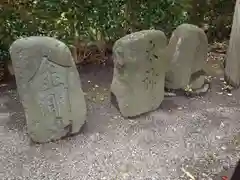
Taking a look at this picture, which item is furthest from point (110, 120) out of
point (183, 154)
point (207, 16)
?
point (207, 16)

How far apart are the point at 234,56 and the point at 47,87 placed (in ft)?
5.67

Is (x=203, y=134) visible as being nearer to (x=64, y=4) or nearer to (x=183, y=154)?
(x=183, y=154)

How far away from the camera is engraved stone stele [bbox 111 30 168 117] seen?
117 inches

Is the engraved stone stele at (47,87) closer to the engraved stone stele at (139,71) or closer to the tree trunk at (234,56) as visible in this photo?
the engraved stone stele at (139,71)

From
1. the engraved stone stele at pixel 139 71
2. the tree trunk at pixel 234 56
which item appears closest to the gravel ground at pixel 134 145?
the engraved stone stele at pixel 139 71

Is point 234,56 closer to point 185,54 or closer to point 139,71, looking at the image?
point 185,54

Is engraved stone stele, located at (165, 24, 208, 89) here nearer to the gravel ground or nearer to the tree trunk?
the gravel ground

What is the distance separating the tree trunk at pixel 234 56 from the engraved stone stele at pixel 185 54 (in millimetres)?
272

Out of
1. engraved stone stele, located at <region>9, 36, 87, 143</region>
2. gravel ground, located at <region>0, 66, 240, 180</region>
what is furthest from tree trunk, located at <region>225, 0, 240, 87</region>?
engraved stone stele, located at <region>9, 36, 87, 143</region>

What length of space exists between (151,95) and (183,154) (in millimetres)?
592

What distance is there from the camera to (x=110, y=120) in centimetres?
317

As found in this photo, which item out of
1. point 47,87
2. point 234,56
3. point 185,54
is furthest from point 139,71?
point 234,56

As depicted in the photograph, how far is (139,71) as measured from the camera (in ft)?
10.2

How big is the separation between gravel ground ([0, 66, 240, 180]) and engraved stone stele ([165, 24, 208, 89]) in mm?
160
